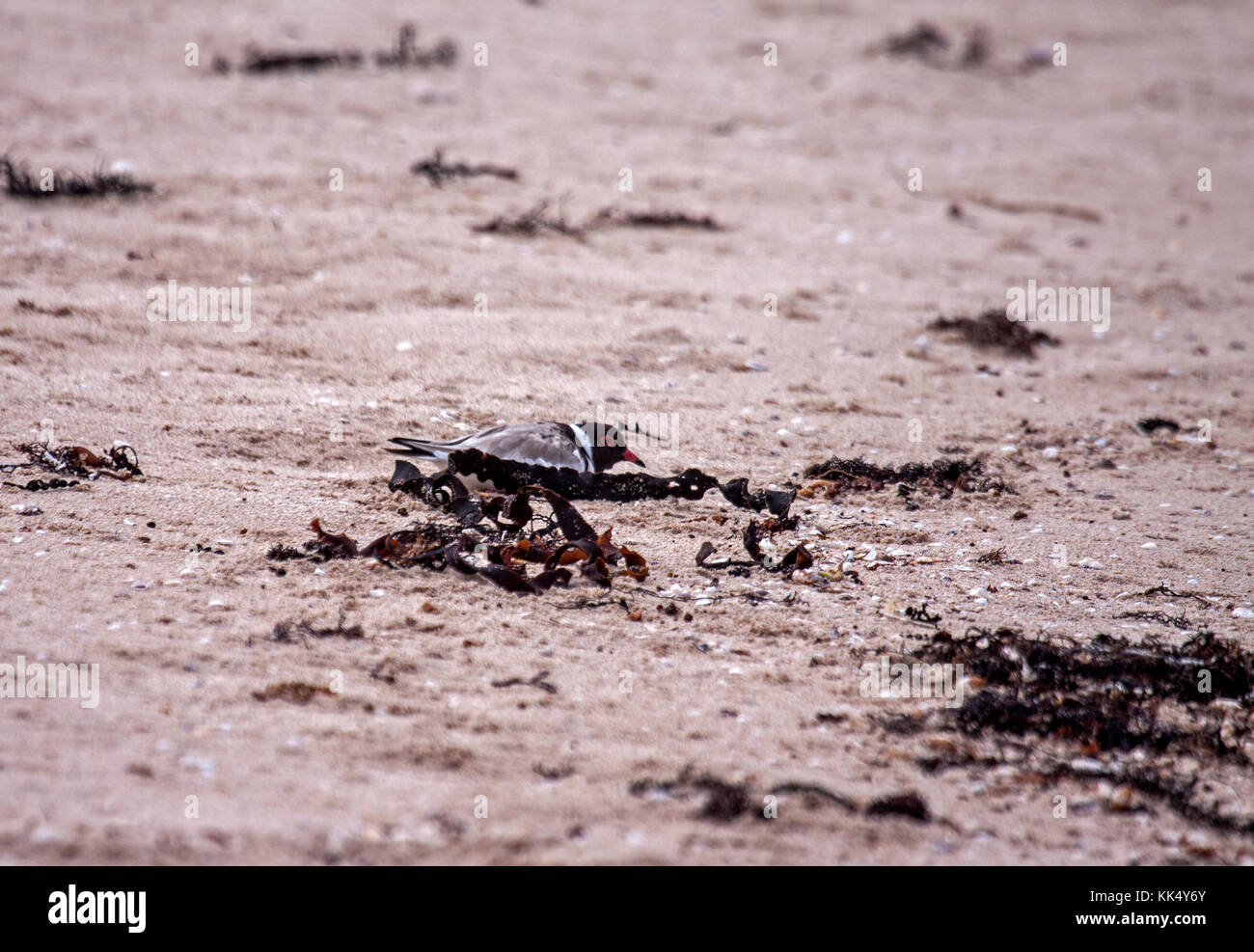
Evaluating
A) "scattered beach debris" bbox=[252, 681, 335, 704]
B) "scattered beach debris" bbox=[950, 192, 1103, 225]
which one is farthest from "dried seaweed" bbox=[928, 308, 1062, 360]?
"scattered beach debris" bbox=[252, 681, 335, 704]

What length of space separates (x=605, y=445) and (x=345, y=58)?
5427 mm

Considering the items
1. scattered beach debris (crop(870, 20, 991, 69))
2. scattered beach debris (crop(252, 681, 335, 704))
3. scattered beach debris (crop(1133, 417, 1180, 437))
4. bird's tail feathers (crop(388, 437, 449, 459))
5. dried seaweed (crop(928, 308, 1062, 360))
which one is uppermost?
scattered beach debris (crop(870, 20, 991, 69))

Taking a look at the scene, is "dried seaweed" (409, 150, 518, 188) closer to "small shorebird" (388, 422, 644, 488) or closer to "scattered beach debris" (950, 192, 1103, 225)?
"small shorebird" (388, 422, 644, 488)

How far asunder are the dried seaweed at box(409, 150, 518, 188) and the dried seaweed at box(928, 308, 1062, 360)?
2.80 meters

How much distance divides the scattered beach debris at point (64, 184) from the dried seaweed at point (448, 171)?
1.55 m

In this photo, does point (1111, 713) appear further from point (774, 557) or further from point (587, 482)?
point (587, 482)

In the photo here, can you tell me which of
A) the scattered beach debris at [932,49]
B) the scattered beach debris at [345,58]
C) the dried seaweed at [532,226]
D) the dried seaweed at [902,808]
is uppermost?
the scattered beach debris at [932,49]

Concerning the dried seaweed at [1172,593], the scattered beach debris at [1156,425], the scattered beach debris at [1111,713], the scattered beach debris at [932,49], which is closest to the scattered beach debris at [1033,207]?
the scattered beach debris at [932,49]

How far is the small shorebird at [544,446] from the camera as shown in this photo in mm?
3912

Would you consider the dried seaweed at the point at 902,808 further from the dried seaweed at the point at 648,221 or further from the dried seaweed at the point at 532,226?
the dried seaweed at the point at 648,221

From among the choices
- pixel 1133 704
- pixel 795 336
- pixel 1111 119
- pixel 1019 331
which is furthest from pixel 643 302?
pixel 1111 119

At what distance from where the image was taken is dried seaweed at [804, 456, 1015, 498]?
4254mm

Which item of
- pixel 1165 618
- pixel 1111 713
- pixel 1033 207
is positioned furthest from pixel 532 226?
pixel 1111 713

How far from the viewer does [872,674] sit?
304cm
